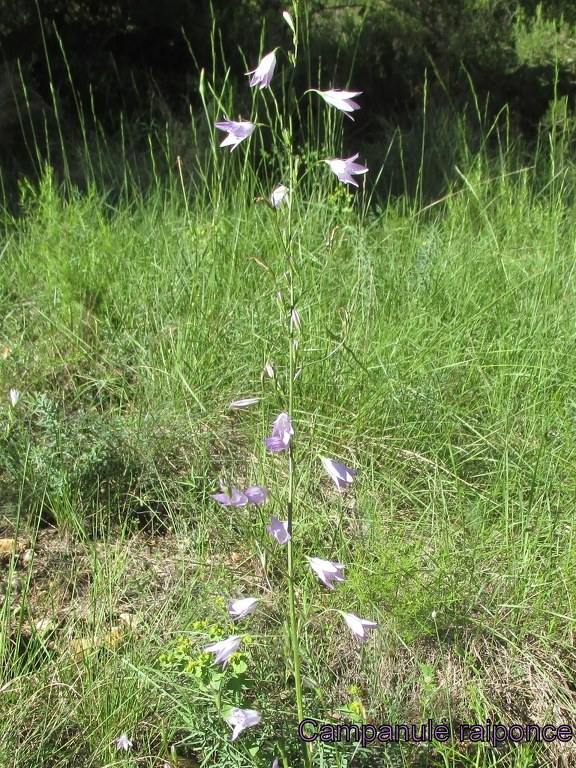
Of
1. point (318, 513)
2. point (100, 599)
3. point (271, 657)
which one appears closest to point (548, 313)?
point (318, 513)

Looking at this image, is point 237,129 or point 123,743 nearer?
point 237,129

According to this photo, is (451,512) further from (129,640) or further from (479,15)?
(479,15)

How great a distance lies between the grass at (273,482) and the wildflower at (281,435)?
108mm

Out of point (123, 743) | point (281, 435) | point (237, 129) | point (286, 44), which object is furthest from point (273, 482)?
point (286, 44)

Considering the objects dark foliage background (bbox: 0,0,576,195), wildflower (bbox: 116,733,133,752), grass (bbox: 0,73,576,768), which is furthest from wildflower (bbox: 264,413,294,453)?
dark foliage background (bbox: 0,0,576,195)

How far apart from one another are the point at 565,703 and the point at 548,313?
1.37 m

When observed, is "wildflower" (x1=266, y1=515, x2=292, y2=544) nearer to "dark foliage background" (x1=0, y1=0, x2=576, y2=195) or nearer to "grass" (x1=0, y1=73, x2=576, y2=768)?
"grass" (x1=0, y1=73, x2=576, y2=768)

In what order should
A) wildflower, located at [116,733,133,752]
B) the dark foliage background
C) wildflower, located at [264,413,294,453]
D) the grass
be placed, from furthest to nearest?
the dark foliage background
the grass
wildflower, located at [116,733,133,752]
wildflower, located at [264,413,294,453]

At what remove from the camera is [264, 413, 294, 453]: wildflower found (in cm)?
138

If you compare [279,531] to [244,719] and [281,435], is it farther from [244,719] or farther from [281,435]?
[244,719]

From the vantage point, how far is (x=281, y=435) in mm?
1401

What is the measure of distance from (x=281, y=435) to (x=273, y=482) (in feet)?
3.18

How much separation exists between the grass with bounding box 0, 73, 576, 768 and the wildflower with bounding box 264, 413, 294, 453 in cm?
11

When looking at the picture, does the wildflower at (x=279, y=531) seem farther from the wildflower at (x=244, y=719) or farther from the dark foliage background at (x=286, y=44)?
the dark foliage background at (x=286, y=44)
